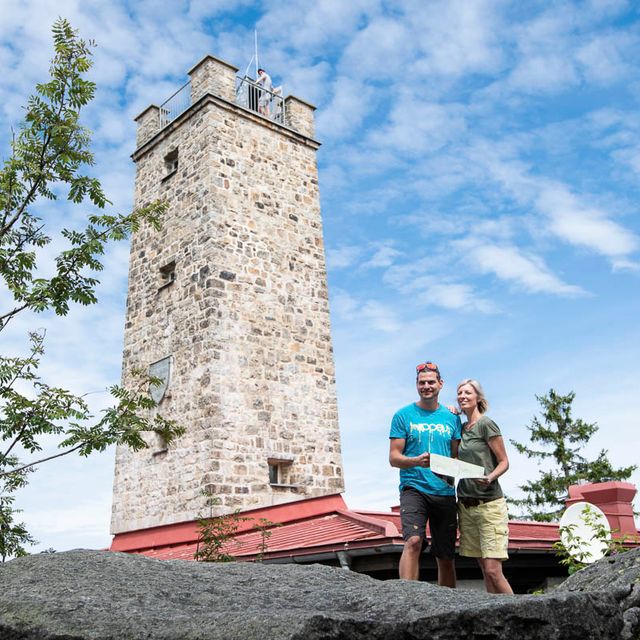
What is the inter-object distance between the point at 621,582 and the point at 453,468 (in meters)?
Result: 1.15

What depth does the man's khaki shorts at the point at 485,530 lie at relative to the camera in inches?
164

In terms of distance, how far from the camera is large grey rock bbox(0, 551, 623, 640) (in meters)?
1.90

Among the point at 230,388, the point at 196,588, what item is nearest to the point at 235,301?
the point at 230,388

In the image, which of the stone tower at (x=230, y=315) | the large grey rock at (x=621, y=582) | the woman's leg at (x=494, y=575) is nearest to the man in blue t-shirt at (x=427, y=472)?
the woman's leg at (x=494, y=575)

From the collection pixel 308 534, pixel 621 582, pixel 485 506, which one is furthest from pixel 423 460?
pixel 308 534

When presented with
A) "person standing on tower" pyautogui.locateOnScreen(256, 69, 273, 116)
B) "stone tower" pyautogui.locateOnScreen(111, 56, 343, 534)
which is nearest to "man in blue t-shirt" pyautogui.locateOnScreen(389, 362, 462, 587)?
"stone tower" pyautogui.locateOnScreen(111, 56, 343, 534)

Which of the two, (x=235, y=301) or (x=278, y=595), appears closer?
(x=278, y=595)

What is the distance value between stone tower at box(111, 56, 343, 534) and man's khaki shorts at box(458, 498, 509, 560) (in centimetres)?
649

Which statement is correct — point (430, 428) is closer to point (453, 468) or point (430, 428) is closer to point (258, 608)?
point (453, 468)

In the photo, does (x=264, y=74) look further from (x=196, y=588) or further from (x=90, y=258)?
(x=196, y=588)

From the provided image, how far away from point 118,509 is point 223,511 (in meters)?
2.99

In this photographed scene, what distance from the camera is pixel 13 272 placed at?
7.57m

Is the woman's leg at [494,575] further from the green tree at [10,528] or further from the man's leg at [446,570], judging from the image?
the green tree at [10,528]

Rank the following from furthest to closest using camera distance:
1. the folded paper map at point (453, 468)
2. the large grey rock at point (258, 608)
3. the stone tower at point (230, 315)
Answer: the stone tower at point (230, 315)
the folded paper map at point (453, 468)
the large grey rock at point (258, 608)
